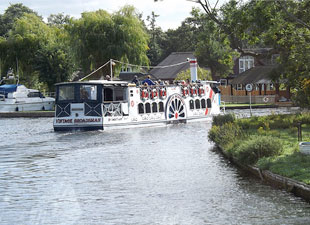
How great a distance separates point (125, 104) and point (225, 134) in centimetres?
1478

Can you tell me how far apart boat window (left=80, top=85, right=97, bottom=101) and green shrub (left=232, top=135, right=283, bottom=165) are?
19291 millimetres

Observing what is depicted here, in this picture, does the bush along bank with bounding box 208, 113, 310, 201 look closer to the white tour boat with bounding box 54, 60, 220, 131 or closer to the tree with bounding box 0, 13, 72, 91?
the white tour boat with bounding box 54, 60, 220, 131

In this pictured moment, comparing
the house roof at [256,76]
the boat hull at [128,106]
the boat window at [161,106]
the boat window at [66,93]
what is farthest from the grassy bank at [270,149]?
the house roof at [256,76]

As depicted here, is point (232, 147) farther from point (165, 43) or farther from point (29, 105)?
point (165, 43)

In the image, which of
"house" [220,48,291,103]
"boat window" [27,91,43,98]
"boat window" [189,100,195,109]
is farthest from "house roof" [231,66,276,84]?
"boat window" [189,100,195,109]

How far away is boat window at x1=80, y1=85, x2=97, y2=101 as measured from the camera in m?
40.9

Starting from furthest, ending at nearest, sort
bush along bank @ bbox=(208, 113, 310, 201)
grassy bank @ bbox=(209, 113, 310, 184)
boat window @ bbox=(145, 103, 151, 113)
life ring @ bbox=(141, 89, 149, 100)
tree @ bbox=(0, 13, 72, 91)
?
tree @ bbox=(0, 13, 72, 91) < boat window @ bbox=(145, 103, 151, 113) < life ring @ bbox=(141, 89, 149, 100) < grassy bank @ bbox=(209, 113, 310, 184) < bush along bank @ bbox=(208, 113, 310, 201)

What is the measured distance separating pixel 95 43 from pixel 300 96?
36632 mm

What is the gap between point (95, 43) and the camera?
7062cm

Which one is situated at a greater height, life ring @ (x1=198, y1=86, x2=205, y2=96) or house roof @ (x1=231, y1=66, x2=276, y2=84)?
house roof @ (x1=231, y1=66, x2=276, y2=84)

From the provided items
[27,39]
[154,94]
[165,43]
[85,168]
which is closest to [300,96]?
[154,94]

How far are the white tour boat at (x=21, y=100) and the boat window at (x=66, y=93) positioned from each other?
97.6 feet

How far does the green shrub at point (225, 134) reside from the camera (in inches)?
1105

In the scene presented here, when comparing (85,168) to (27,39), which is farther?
(27,39)
